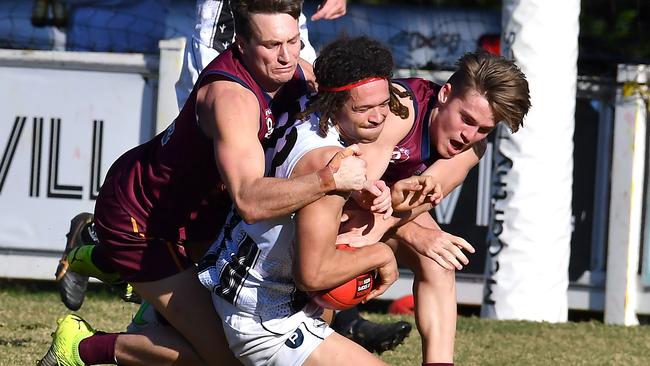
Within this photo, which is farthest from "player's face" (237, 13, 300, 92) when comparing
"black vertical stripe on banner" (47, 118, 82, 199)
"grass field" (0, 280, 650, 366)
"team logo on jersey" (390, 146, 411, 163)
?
"black vertical stripe on banner" (47, 118, 82, 199)

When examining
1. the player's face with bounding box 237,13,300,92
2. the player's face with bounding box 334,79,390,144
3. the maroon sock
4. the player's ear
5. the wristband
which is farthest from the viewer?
the maroon sock

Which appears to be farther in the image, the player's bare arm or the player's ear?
the player's ear

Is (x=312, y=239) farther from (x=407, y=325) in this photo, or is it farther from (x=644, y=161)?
(x=644, y=161)

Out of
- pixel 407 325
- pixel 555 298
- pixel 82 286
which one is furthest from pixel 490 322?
pixel 82 286

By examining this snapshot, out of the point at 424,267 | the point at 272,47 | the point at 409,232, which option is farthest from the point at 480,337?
the point at 272,47

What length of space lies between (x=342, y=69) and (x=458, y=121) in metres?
0.64

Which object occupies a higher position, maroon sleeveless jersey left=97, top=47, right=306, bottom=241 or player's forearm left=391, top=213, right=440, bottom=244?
maroon sleeveless jersey left=97, top=47, right=306, bottom=241

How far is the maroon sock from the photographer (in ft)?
16.2

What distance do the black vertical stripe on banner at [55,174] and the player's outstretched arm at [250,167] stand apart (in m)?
3.70

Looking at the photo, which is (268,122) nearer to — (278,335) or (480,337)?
(278,335)

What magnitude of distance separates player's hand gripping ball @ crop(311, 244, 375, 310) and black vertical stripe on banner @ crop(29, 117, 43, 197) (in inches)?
158

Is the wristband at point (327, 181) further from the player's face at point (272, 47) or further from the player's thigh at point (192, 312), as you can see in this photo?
the player's thigh at point (192, 312)

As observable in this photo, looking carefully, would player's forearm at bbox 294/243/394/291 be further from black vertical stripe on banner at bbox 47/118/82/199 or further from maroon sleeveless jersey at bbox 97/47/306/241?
black vertical stripe on banner at bbox 47/118/82/199

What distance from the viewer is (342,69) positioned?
167 inches
